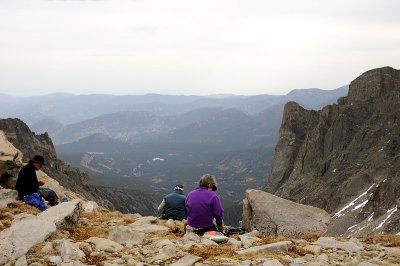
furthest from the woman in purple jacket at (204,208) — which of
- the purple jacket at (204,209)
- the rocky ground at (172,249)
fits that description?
the rocky ground at (172,249)

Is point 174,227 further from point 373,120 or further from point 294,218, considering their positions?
point 373,120

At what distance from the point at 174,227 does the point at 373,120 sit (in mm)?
172271

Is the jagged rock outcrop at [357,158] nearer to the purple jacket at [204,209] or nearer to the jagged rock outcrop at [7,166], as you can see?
the jagged rock outcrop at [7,166]

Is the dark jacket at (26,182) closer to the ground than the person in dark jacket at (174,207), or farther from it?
farther from it

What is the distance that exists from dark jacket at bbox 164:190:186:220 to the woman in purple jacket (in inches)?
206

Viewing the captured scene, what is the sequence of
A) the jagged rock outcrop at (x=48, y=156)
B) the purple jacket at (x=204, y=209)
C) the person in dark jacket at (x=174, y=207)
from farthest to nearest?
the jagged rock outcrop at (x=48, y=156)
the person in dark jacket at (x=174, y=207)
the purple jacket at (x=204, y=209)

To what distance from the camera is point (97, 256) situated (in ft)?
45.6

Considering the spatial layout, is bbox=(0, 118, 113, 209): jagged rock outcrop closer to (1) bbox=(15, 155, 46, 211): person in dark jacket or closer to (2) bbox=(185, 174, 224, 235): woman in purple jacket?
(1) bbox=(15, 155, 46, 211): person in dark jacket

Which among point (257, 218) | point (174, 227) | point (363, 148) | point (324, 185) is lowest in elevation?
point (324, 185)

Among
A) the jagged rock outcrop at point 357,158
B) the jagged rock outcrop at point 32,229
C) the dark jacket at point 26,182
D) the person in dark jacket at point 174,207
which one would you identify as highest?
the dark jacket at point 26,182

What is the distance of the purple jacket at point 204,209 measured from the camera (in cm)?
1747

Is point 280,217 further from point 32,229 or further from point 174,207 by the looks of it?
point 32,229

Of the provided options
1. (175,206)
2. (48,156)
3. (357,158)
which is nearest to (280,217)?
(175,206)

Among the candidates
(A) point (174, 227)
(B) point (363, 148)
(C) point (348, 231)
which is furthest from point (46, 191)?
(B) point (363, 148)
